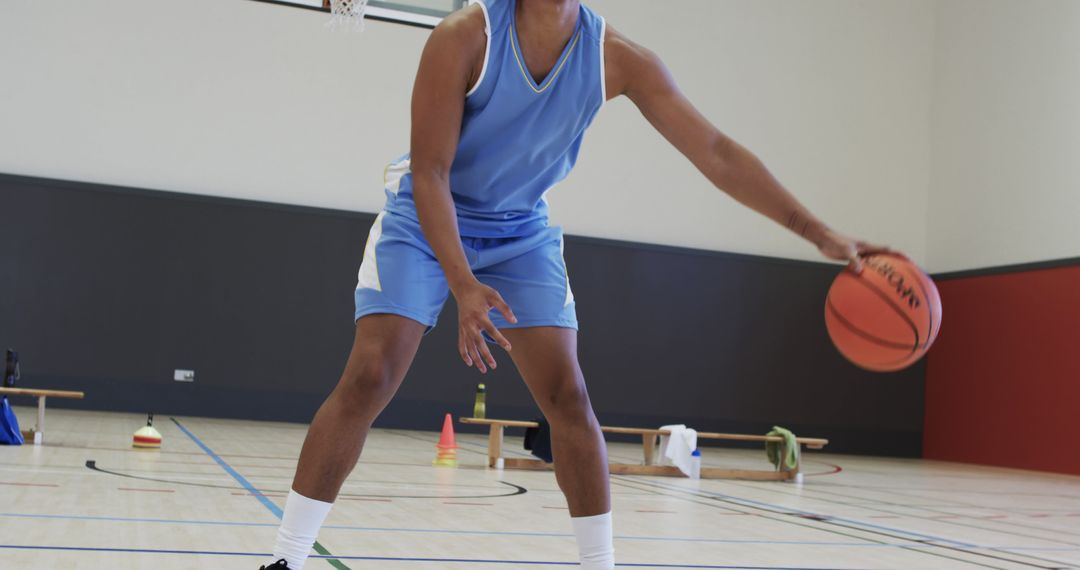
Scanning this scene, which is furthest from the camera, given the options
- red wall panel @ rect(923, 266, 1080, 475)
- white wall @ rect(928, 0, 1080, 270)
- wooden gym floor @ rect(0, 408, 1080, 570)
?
white wall @ rect(928, 0, 1080, 270)

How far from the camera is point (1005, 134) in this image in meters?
11.9

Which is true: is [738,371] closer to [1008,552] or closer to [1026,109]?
[1026,109]

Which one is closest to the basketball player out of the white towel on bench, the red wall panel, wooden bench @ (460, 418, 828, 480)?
wooden bench @ (460, 418, 828, 480)

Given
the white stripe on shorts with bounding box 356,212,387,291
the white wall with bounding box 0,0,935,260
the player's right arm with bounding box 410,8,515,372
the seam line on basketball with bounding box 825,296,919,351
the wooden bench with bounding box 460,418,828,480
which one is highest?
the white wall with bounding box 0,0,935,260

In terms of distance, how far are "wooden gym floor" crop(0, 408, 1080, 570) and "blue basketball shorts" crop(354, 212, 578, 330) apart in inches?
36.5

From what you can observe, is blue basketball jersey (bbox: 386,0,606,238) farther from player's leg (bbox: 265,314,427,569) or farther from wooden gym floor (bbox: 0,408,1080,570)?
wooden gym floor (bbox: 0,408,1080,570)

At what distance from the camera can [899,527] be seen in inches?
187

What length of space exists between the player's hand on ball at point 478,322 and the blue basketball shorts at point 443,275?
244mm

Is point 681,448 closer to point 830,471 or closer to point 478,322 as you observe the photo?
point 830,471

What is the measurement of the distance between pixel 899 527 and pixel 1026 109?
8.25 meters

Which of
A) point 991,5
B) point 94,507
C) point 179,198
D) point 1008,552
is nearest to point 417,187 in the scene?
point 94,507

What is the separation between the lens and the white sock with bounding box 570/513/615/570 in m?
2.26

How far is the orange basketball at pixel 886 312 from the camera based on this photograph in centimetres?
229

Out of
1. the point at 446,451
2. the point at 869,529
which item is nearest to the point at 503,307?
the point at 869,529
